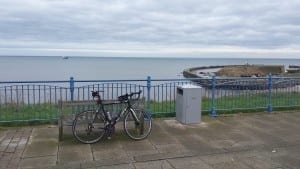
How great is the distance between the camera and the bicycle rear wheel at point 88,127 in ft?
24.6

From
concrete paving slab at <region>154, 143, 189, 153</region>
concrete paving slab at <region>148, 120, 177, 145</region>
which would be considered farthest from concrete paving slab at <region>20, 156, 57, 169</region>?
concrete paving slab at <region>148, 120, 177, 145</region>

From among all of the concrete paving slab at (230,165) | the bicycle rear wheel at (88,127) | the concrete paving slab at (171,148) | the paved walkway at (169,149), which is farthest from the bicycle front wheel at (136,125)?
the concrete paving slab at (230,165)

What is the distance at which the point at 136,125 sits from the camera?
802cm

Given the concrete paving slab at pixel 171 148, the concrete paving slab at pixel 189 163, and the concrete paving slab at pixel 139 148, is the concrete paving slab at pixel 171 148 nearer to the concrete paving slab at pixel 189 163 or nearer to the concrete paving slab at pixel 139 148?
the concrete paving slab at pixel 139 148

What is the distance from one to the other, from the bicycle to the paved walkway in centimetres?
18

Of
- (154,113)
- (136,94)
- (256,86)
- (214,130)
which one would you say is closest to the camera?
(136,94)

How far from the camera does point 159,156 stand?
6711 millimetres

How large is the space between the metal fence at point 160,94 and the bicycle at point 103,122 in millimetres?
1290

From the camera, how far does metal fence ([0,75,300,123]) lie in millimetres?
9758

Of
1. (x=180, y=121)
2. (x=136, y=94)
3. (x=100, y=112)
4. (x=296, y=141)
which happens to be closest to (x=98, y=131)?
(x=100, y=112)

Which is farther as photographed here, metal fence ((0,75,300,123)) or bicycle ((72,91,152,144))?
metal fence ((0,75,300,123))

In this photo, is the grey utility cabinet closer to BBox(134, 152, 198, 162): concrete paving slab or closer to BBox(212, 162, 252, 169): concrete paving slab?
BBox(134, 152, 198, 162): concrete paving slab

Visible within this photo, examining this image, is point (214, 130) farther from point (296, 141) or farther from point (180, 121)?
point (296, 141)

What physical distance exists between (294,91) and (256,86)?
1.75 metres
